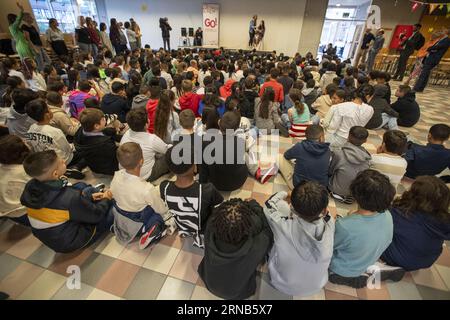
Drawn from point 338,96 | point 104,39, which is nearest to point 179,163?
point 338,96

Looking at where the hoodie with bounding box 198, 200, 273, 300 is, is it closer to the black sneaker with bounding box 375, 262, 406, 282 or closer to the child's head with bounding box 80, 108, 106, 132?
the black sneaker with bounding box 375, 262, 406, 282

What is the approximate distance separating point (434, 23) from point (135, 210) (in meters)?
13.3

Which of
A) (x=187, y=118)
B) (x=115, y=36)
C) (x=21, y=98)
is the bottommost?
(x=187, y=118)

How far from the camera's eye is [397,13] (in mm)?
9125

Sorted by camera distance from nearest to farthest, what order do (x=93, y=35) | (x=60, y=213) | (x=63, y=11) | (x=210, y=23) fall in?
(x=60, y=213) < (x=93, y=35) < (x=63, y=11) < (x=210, y=23)

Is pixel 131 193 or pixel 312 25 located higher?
pixel 312 25

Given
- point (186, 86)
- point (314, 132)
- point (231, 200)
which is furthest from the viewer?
point (186, 86)

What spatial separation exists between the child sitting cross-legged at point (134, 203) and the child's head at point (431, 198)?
65.8 inches

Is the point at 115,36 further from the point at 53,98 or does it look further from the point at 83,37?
the point at 53,98

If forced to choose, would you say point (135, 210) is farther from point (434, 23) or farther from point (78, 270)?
point (434, 23)

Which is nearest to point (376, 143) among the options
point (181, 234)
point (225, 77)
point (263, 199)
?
point (263, 199)

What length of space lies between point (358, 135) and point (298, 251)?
1332 millimetres

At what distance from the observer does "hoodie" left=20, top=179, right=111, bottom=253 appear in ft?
4.41

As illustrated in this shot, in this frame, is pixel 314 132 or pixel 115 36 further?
pixel 115 36
